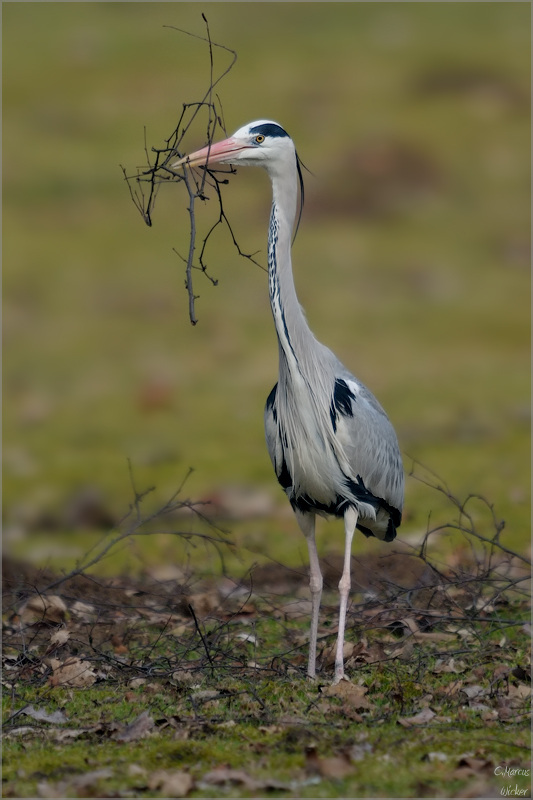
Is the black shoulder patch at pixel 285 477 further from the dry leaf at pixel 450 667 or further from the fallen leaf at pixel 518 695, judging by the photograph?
the fallen leaf at pixel 518 695

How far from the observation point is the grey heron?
6352 mm

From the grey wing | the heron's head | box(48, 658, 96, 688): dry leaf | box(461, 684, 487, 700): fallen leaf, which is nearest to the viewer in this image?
box(461, 684, 487, 700): fallen leaf

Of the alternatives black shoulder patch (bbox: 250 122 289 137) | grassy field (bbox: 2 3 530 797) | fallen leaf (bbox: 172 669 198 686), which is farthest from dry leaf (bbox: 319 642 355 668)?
black shoulder patch (bbox: 250 122 289 137)

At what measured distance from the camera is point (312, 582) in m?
6.63

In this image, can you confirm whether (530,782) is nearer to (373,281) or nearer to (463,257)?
(373,281)

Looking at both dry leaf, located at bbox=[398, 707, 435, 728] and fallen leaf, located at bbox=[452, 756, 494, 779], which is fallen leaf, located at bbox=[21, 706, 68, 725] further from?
fallen leaf, located at bbox=[452, 756, 494, 779]

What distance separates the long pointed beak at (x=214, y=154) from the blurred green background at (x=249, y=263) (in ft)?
18.4

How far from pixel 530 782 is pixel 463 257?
98.4ft

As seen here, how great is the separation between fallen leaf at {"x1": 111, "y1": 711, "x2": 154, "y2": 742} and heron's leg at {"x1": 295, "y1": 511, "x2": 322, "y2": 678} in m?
1.32

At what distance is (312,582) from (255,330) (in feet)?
62.5

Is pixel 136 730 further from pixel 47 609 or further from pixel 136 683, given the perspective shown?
pixel 47 609

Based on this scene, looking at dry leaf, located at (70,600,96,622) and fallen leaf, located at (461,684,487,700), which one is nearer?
fallen leaf, located at (461,684,487,700)

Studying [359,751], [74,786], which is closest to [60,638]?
[74,786]

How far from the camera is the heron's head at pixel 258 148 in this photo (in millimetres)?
6324
